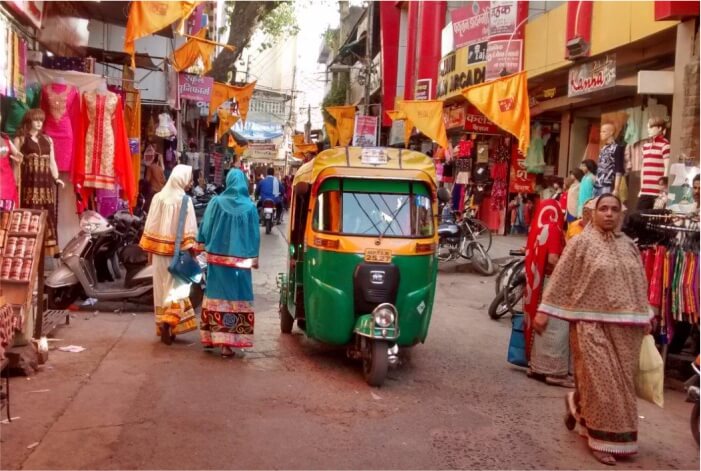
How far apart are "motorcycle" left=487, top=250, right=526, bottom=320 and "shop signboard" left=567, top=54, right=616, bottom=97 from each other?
372 cm

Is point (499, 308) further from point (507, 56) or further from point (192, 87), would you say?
point (192, 87)

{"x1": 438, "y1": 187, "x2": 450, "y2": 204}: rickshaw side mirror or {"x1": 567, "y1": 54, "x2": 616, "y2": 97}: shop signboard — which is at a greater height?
{"x1": 567, "y1": 54, "x2": 616, "y2": 97}: shop signboard

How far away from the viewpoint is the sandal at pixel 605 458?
15.8 ft

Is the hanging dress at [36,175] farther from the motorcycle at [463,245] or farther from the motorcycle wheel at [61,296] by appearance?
the motorcycle at [463,245]

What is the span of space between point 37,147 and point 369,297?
5106 millimetres

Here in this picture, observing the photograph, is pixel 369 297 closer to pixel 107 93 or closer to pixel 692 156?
pixel 692 156

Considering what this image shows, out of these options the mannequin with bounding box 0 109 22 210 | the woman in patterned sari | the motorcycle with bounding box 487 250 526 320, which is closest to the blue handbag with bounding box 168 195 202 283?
the mannequin with bounding box 0 109 22 210

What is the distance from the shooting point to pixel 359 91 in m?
37.0

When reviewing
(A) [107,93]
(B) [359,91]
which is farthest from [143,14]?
(B) [359,91]

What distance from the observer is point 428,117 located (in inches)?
638

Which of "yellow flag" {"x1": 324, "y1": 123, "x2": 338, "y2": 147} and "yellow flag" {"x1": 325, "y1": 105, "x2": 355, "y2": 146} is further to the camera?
"yellow flag" {"x1": 324, "y1": 123, "x2": 338, "y2": 147}

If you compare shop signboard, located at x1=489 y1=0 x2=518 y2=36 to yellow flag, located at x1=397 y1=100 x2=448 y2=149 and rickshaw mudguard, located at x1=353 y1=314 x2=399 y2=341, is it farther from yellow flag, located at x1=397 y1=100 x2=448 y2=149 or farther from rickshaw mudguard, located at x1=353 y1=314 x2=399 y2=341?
rickshaw mudguard, located at x1=353 y1=314 x2=399 y2=341

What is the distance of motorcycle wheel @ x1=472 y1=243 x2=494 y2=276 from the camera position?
45.7ft

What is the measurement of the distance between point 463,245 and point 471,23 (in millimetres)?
5990
